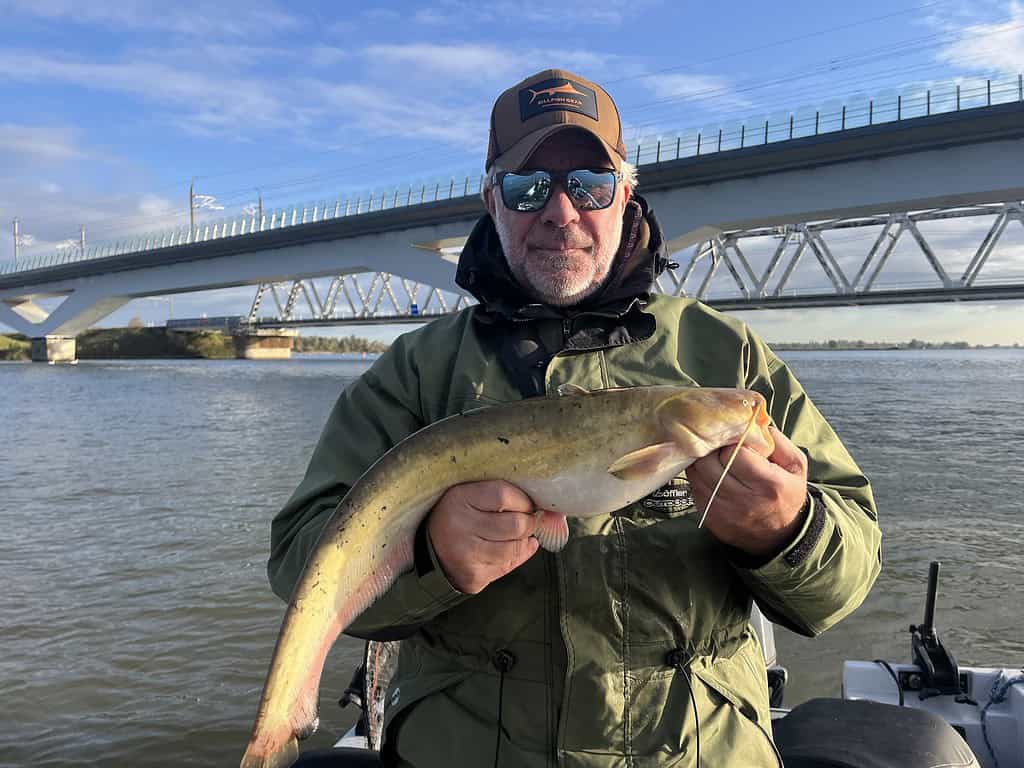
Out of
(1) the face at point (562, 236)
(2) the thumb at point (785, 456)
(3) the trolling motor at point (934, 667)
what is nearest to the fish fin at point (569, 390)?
(2) the thumb at point (785, 456)

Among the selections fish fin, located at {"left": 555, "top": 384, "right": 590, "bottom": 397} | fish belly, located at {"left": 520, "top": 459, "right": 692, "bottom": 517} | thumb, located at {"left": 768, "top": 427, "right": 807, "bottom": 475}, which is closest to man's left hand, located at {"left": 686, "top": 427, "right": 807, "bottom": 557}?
thumb, located at {"left": 768, "top": 427, "right": 807, "bottom": 475}

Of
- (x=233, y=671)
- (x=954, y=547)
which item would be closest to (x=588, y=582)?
(x=233, y=671)

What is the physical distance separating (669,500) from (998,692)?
9.81 feet

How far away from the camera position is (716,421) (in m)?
2.08

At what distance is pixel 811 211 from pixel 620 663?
28351mm

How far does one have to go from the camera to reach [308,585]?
220cm

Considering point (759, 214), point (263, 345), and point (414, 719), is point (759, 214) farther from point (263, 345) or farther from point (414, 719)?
point (263, 345)

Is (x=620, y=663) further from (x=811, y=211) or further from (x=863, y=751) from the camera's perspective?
(x=811, y=211)

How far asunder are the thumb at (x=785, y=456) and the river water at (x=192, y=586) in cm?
460

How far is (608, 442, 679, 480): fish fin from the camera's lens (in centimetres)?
211

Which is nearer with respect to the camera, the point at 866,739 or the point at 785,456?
the point at 785,456

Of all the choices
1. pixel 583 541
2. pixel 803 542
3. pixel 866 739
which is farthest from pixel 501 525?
pixel 866 739

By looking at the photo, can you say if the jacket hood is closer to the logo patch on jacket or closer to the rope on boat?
the logo patch on jacket

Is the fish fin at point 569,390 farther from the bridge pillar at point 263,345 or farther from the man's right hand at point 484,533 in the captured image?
the bridge pillar at point 263,345
